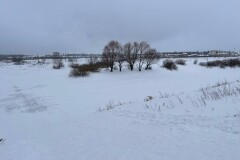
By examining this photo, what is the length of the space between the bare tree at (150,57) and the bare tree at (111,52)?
21.0ft

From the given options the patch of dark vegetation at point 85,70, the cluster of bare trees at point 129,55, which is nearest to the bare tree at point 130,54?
the cluster of bare trees at point 129,55

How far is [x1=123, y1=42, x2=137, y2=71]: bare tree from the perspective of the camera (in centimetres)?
5388

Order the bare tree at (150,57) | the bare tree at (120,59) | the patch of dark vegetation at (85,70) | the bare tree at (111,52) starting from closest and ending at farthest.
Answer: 1. the patch of dark vegetation at (85,70)
2. the bare tree at (111,52)
3. the bare tree at (120,59)
4. the bare tree at (150,57)

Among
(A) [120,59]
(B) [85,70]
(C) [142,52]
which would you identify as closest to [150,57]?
(C) [142,52]

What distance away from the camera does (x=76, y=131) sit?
8.16 meters

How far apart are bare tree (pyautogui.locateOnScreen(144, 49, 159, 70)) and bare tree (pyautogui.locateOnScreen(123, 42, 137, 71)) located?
2724mm

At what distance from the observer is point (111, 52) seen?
52688 mm

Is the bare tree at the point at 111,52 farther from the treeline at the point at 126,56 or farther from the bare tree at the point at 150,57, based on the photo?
the bare tree at the point at 150,57

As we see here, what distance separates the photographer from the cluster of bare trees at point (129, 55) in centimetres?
5222

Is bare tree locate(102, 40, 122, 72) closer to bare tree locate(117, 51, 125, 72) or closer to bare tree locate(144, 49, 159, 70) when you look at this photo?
bare tree locate(117, 51, 125, 72)

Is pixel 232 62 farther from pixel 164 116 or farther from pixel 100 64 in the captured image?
pixel 164 116

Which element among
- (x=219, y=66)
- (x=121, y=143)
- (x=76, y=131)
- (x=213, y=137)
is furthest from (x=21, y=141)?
(x=219, y=66)

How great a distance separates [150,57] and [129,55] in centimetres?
475

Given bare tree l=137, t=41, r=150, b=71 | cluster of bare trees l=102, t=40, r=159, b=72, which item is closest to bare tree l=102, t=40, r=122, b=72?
cluster of bare trees l=102, t=40, r=159, b=72
